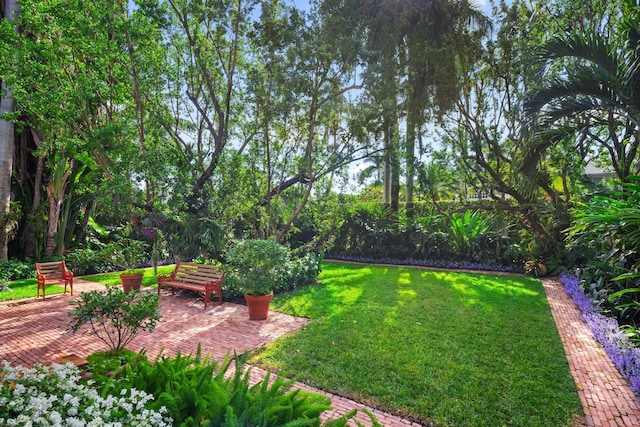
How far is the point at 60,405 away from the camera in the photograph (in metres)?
1.74

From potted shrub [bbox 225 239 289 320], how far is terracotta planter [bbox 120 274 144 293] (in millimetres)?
3025

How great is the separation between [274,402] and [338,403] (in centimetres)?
136

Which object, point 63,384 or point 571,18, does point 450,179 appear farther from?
point 63,384

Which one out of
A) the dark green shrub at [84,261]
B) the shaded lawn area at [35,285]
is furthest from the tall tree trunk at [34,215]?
the shaded lawn area at [35,285]

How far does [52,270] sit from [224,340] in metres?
5.40

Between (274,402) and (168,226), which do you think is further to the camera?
(168,226)

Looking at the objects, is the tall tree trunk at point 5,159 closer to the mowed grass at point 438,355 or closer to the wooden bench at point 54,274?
the wooden bench at point 54,274

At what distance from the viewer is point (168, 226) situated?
761 cm

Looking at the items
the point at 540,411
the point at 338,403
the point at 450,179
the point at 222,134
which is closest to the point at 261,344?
the point at 338,403

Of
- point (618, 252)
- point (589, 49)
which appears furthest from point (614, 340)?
point (589, 49)

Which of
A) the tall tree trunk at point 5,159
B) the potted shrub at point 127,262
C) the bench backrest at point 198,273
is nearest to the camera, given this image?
the bench backrest at point 198,273

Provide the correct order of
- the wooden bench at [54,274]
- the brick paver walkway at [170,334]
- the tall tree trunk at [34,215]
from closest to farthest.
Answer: the brick paver walkway at [170,334]
the wooden bench at [54,274]
the tall tree trunk at [34,215]

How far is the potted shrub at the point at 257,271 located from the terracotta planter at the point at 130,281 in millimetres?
3025

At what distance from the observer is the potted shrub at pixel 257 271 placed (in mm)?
5668
